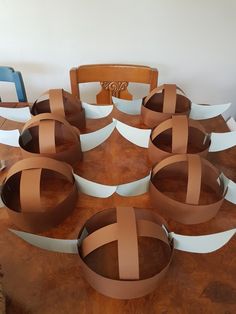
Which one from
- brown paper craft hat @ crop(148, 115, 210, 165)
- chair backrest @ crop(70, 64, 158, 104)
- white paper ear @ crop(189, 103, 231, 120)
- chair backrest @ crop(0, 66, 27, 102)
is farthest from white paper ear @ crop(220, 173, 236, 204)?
chair backrest @ crop(0, 66, 27, 102)

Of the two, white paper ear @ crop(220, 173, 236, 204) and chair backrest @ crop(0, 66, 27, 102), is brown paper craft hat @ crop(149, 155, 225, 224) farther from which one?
chair backrest @ crop(0, 66, 27, 102)

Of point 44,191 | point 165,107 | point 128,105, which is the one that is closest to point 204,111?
point 165,107

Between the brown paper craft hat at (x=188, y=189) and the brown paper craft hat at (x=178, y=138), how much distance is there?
0.05m

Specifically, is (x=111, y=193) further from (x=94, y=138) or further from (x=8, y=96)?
(x=8, y=96)

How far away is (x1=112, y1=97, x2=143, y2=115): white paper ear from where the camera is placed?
0.99 meters

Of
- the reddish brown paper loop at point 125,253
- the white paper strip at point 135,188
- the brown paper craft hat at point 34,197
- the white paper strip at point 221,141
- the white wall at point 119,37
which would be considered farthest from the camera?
the white wall at point 119,37

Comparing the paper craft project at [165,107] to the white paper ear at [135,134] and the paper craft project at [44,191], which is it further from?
the paper craft project at [44,191]

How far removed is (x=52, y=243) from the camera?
547mm

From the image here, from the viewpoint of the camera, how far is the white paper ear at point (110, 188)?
67 centimetres

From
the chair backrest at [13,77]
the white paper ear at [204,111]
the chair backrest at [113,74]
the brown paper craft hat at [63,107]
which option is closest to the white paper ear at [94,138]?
the brown paper craft hat at [63,107]

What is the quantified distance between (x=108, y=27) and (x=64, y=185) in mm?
1148

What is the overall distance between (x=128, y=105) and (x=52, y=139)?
398 mm

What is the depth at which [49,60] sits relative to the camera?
1.61 m

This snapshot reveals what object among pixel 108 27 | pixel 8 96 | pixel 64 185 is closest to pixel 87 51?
pixel 108 27
